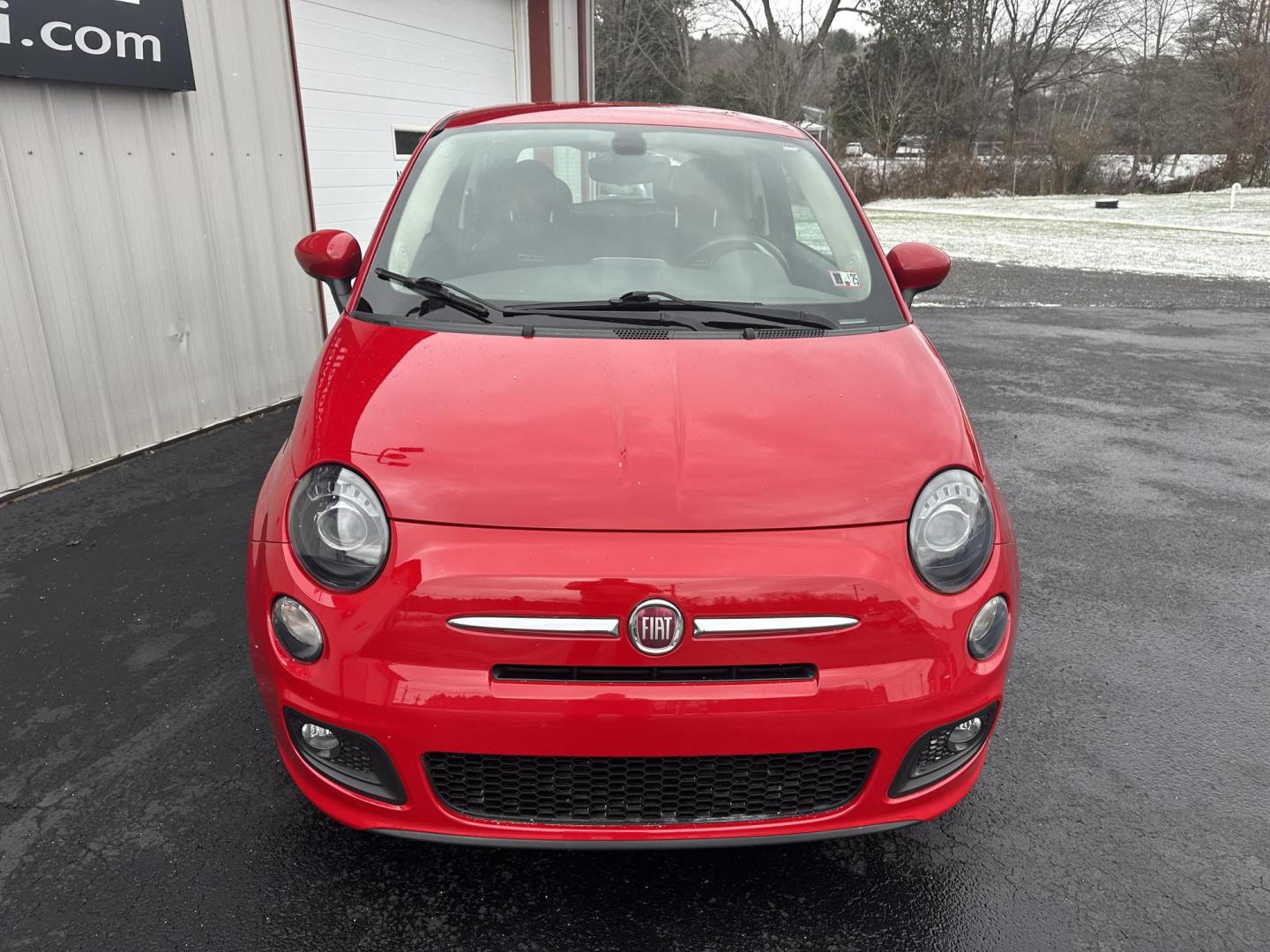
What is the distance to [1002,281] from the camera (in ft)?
42.3

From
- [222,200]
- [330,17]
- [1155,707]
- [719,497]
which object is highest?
[330,17]

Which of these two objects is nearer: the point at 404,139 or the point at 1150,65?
the point at 404,139

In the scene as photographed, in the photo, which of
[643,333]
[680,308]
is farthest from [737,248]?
[643,333]

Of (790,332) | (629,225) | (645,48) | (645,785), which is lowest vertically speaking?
(645,785)

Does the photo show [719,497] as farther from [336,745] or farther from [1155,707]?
[1155,707]

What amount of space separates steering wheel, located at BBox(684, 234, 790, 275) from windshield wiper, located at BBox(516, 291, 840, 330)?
0.29 metres

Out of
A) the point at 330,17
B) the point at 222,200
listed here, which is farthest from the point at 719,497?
the point at 330,17

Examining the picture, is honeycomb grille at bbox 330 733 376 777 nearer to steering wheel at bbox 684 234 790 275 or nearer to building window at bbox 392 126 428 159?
steering wheel at bbox 684 234 790 275

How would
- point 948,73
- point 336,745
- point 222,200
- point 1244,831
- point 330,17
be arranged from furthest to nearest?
point 948,73 → point 330,17 → point 222,200 → point 1244,831 → point 336,745

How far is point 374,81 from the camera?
22.7ft

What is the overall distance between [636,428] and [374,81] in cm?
607

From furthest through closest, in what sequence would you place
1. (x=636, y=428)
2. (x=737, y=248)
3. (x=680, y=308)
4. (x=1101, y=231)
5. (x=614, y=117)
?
(x=1101, y=231) < (x=614, y=117) < (x=737, y=248) < (x=680, y=308) < (x=636, y=428)

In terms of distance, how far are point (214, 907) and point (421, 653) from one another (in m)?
0.86

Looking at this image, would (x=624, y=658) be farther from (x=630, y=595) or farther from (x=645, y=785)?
(x=645, y=785)
